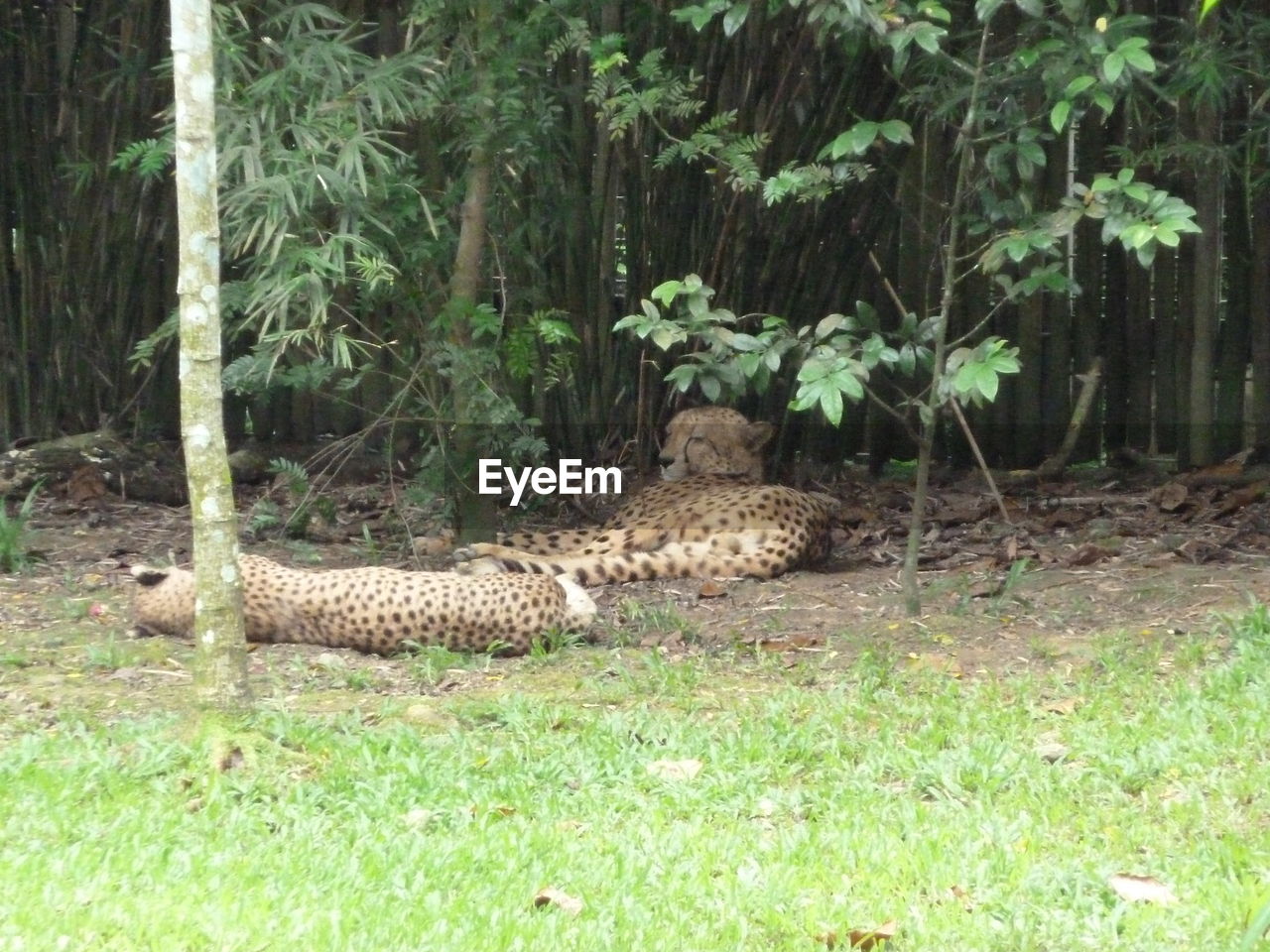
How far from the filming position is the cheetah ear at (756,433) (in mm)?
7031

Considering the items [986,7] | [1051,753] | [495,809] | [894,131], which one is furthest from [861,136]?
[495,809]

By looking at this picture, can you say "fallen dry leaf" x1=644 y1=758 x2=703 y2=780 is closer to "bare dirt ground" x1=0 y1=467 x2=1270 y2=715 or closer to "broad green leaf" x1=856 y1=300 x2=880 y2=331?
"bare dirt ground" x1=0 y1=467 x2=1270 y2=715

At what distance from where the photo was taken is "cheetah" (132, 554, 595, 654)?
4891 millimetres

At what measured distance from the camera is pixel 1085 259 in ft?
25.2

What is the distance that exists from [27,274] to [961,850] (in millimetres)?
6846

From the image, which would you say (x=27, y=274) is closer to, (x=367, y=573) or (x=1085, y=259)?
(x=367, y=573)

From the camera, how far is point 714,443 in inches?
275

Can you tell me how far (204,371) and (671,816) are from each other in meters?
1.59

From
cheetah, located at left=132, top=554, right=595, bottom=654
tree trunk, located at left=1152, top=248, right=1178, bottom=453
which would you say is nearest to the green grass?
cheetah, located at left=132, top=554, right=595, bottom=654

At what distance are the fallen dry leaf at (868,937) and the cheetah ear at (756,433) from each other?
14.2 feet

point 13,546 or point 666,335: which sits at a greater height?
point 666,335

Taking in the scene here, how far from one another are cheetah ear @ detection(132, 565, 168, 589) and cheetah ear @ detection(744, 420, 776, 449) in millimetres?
2981

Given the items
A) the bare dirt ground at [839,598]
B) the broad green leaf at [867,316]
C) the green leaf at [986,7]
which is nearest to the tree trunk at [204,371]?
the bare dirt ground at [839,598]

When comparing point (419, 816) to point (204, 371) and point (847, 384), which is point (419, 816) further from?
point (847, 384)
